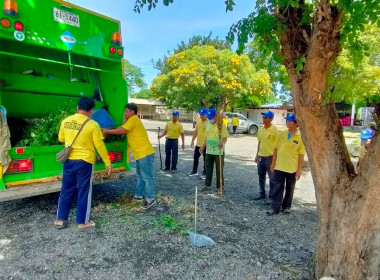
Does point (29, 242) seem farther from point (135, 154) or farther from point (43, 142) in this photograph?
point (135, 154)

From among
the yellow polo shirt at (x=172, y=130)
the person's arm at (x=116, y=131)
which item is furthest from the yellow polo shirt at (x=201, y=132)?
the person's arm at (x=116, y=131)

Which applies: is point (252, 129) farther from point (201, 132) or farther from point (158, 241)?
point (158, 241)

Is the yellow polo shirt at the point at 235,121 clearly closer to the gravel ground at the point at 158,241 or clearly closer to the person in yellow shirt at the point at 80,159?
the gravel ground at the point at 158,241

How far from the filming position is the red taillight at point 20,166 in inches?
150

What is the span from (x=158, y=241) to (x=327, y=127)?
231 cm

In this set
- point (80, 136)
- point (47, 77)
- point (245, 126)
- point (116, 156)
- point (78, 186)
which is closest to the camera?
point (80, 136)

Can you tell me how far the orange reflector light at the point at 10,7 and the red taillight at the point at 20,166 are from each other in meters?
1.83

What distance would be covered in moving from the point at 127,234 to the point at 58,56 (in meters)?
3.27

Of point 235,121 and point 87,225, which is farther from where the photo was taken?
point 235,121

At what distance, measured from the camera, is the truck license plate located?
13.8 feet

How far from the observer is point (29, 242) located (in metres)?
3.51

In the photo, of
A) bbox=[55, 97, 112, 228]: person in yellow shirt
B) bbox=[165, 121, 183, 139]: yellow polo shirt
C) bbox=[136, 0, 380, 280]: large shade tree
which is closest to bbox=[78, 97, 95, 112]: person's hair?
bbox=[55, 97, 112, 228]: person in yellow shirt

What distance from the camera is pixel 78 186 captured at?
3.83m

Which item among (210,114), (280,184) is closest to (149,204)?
(280,184)
